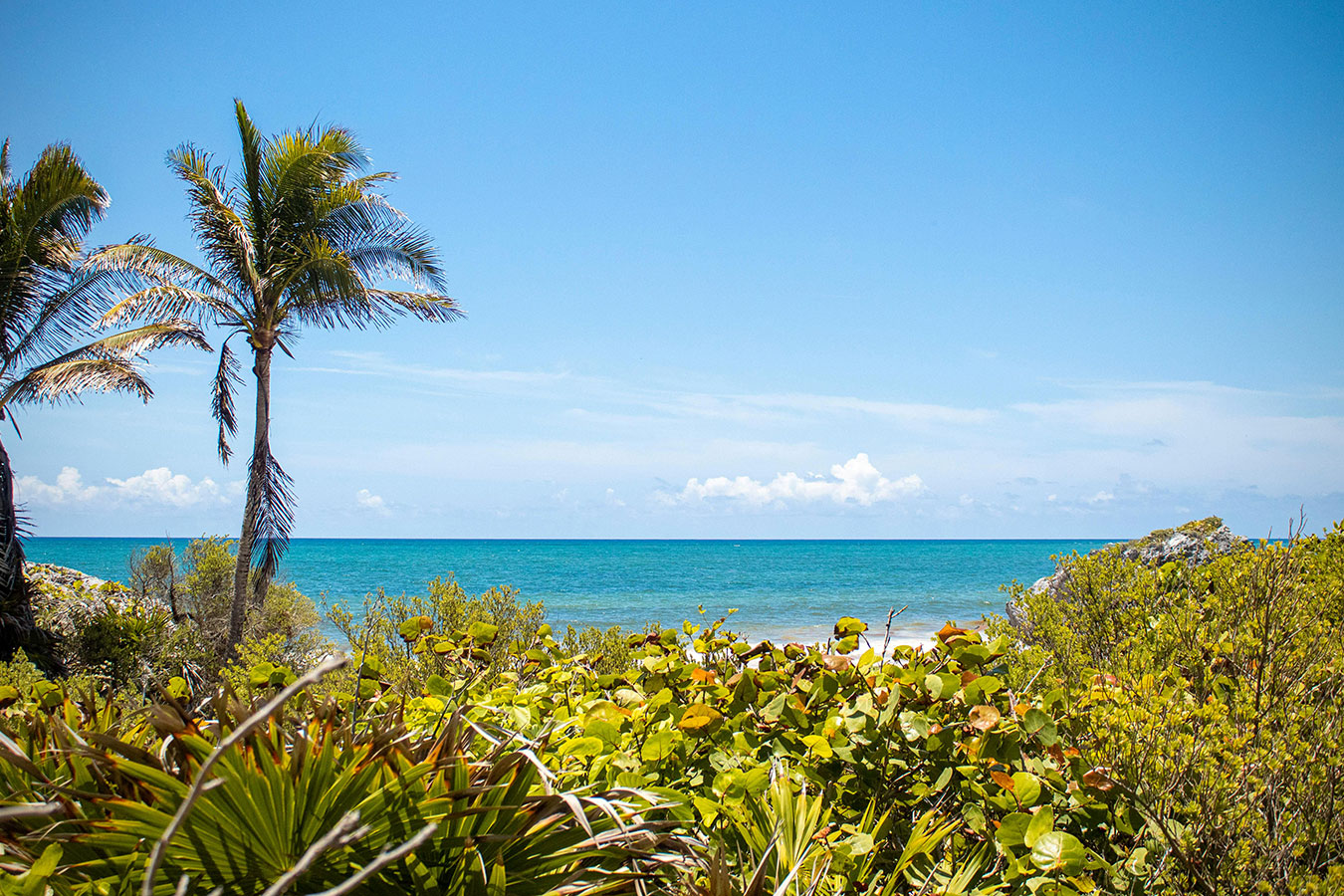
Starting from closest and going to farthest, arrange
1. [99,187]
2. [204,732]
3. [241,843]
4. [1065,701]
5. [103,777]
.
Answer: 1. [241,843]
2. [103,777]
3. [204,732]
4. [1065,701]
5. [99,187]

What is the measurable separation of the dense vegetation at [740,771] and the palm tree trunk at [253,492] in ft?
34.1

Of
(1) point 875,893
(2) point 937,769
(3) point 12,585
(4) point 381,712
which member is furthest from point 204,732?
(3) point 12,585

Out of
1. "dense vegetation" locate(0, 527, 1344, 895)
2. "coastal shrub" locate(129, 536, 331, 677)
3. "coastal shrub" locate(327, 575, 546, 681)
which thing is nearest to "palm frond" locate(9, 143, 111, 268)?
"coastal shrub" locate(129, 536, 331, 677)

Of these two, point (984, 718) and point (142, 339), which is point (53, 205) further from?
point (984, 718)

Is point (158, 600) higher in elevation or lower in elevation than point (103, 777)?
lower

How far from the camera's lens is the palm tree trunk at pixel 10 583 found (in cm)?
1085

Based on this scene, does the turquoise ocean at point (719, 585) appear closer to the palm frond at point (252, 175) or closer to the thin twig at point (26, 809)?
the palm frond at point (252, 175)

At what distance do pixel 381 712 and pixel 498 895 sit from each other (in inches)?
37.2

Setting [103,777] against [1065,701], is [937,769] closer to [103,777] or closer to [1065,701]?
[1065,701]

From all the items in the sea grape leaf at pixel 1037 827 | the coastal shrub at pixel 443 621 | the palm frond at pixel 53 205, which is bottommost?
the coastal shrub at pixel 443 621

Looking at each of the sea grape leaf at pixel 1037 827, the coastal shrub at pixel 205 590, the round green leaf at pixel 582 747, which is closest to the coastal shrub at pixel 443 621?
the round green leaf at pixel 582 747

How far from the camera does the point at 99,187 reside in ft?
39.4

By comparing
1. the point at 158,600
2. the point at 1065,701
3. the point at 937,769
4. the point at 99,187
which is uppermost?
the point at 99,187

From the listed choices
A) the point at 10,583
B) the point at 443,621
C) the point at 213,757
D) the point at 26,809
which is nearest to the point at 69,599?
the point at 10,583
